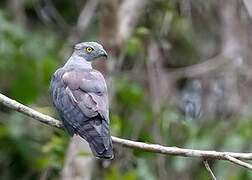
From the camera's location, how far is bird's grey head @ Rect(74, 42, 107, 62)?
20.6 ft

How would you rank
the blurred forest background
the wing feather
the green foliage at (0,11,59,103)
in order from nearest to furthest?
the wing feather → the blurred forest background → the green foliage at (0,11,59,103)

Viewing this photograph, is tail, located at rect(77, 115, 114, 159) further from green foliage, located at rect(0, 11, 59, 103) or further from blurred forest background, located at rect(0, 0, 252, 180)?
green foliage, located at rect(0, 11, 59, 103)

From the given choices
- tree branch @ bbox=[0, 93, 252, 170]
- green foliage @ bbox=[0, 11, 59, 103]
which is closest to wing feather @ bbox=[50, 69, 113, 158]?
tree branch @ bbox=[0, 93, 252, 170]

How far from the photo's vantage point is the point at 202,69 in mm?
8898

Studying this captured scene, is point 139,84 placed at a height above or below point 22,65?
below

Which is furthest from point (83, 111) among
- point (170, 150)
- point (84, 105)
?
point (170, 150)

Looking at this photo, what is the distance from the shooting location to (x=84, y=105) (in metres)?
5.19

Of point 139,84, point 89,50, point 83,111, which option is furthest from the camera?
point 139,84

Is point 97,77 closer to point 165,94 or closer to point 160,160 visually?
point 160,160

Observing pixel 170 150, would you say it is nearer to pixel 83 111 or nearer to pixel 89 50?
pixel 83 111

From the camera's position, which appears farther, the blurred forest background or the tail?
the blurred forest background

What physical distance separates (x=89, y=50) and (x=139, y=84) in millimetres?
2930

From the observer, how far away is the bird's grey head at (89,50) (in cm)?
629

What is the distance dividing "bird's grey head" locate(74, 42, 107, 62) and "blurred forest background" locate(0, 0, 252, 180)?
78 centimetres
